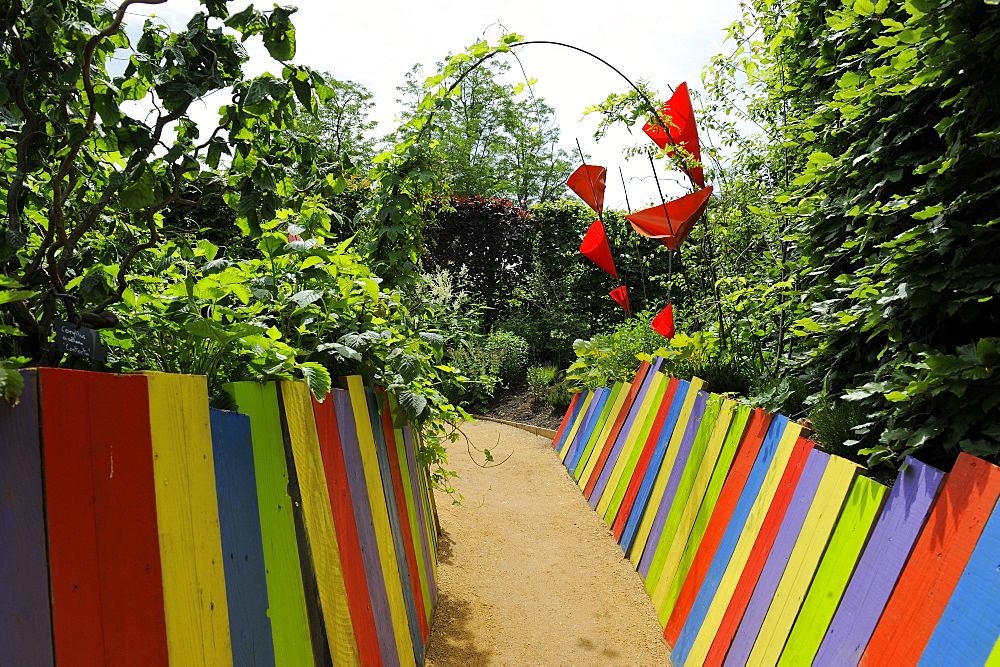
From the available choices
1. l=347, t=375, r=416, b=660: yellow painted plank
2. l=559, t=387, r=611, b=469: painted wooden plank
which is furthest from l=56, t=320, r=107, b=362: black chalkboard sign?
l=559, t=387, r=611, b=469: painted wooden plank

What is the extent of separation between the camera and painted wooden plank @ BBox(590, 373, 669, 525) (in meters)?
5.07

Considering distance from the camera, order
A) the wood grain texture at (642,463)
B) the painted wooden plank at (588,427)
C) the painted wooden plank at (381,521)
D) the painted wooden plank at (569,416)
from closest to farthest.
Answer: the painted wooden plank at (381,521) → the wood grain texture at (642,463) → the painted wooden plank at (588,427) → the painted wooden plank at (569,416)

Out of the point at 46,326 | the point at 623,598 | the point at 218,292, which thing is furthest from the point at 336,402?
the point at 623,598

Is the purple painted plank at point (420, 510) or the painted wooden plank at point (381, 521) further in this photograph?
the purple painted plank at point (420, 510)

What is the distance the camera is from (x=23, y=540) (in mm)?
1047

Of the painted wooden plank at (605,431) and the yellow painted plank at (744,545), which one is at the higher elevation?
the yellow painted plank at (744,545)

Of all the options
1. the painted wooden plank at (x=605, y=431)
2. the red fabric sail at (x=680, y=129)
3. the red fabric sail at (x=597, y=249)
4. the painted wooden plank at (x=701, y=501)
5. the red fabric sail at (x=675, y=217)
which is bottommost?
the painted wooden plank at (x=605, y=431)

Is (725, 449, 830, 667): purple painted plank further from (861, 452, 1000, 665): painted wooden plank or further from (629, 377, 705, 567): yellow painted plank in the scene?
(629, 377, 705, 567): yellow painted plank

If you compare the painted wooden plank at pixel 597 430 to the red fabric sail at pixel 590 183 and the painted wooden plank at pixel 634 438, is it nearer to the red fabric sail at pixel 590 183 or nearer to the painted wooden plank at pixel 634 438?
the painted wooden plank at pixel 634 438

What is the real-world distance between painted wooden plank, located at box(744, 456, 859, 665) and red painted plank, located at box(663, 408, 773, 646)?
0.69 metres

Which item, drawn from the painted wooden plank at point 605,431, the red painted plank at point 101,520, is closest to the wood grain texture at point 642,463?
the painted wooden plank at point 605,431

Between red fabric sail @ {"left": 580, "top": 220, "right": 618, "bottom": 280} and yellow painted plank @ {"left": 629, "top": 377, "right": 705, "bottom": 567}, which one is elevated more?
red fabric sail @ {"left": 580, "top": 220, "right": 618, "bottom": 280}

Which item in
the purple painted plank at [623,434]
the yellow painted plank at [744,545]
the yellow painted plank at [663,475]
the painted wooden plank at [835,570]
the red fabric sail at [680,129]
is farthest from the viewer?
the purple painted plank at [623,434]

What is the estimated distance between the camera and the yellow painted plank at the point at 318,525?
1.96 metres
